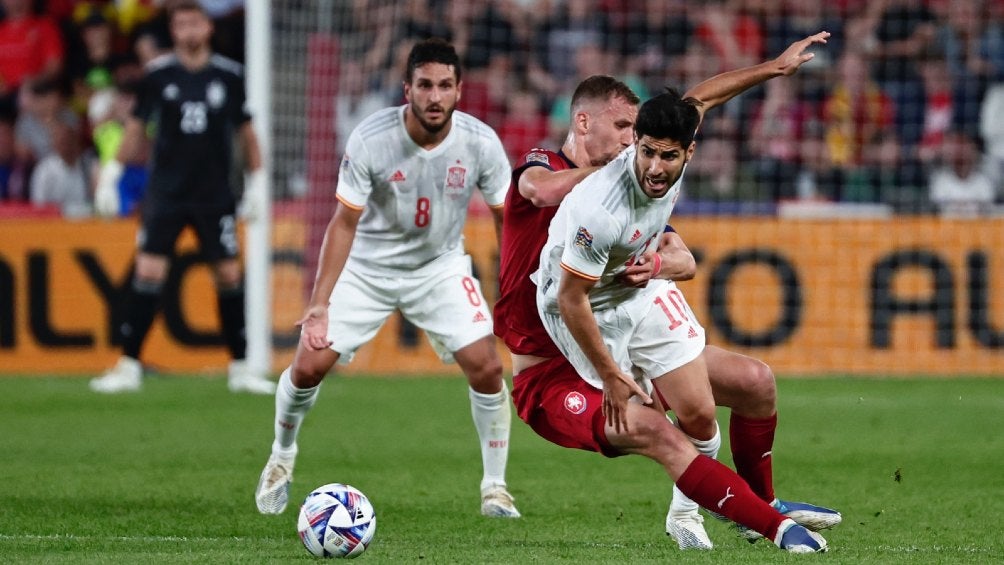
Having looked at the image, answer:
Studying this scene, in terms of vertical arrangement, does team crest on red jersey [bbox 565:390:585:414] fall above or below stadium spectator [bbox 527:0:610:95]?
below

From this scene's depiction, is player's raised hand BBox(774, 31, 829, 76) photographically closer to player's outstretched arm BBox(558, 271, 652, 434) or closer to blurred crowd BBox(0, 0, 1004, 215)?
player's outstretched arm BBox(558, 271, 652, 434)

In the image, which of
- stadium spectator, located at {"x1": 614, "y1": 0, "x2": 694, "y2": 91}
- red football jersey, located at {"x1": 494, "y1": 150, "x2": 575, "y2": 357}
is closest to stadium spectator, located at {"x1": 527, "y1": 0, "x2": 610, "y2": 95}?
stadium spectator, located at {"x1": 614, "y1": 0, "x2": 694, "y2": 91}

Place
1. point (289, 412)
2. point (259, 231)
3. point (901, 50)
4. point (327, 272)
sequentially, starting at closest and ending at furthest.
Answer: point (327, 272) < point (289, 412) < point (259, 231) < point (901, 50)

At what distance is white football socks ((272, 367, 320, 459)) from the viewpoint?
750cm

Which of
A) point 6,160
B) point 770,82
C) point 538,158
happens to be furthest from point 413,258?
point 6,160

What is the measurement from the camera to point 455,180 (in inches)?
305

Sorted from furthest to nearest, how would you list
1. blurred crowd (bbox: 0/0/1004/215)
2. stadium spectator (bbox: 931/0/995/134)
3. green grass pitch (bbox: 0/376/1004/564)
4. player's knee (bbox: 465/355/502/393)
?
stadium spectator (bbox: 931/0/995/134) < blurred crowd (bbox: 0/0/1004/215) < player's knee (bbox: 465/355/502/393) < green grass pitch (bbox: 0/376/1004/564)

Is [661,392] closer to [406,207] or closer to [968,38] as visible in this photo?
[406,207]

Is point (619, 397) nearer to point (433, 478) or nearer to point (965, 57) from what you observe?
point (433, 478)

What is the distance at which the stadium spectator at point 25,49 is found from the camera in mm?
17578

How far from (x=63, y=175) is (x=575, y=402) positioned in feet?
37.4

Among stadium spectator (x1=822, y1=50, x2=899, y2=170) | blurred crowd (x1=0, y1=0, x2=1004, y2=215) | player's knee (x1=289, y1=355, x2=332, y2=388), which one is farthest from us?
stadium spectator (x1=822, y1=50, x2=899, y2=170)

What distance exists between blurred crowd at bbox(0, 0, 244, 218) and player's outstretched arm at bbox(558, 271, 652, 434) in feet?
36.4

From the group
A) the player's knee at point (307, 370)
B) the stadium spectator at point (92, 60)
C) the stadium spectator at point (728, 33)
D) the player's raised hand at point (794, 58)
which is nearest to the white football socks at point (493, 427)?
the player's knee at point (307, 370)
